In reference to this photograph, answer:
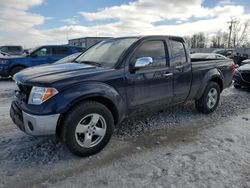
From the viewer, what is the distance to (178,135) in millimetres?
4547

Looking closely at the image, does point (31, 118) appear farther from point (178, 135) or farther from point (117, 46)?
point (178, 135)

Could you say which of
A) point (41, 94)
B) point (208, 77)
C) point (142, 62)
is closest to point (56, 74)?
point (41, 94)

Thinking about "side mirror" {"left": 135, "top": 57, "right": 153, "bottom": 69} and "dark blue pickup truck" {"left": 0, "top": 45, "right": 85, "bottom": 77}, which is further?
"dark blue pickup truck" {"left": 0, "top": 45, "right": 85, "bottom": 77}

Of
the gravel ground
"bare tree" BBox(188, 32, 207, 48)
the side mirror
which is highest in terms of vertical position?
"bare tree" BBox(188, 32, 207, 48)

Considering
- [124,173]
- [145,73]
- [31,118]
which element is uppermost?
[145,73]

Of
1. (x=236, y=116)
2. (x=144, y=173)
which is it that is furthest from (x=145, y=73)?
(x=236, y=116)

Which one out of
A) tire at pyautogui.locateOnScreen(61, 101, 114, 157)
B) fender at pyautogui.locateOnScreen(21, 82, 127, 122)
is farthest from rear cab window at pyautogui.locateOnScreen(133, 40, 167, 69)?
tire at pyautogui.locateOnScreen(61, 101, 114, 157)

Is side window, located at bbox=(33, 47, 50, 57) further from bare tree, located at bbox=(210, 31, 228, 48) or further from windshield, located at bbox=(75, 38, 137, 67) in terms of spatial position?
bare tree, located at bbox=(210, 31, 228, 48)

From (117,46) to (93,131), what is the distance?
1.65 metres

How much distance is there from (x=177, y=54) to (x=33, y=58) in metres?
8.73

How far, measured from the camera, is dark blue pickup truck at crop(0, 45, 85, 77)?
37.4 ft

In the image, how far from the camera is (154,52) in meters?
4.50

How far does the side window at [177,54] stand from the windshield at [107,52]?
87 cm

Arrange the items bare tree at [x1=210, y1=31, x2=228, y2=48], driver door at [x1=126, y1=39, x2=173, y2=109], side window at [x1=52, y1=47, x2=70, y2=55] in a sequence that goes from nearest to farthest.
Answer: driver door at [x1=126, y1=39, x2=173, y2=109], side window at [x1=52, y1=47, x2=70, y2=55], bare tree at [x1=210, y1=31, x2=228, y2=48]
